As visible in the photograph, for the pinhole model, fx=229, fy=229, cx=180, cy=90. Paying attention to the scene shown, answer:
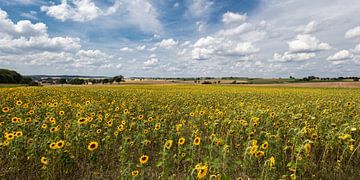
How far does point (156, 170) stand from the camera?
4375 mm

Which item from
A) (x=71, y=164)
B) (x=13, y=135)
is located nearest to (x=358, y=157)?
(x=71, y=164)

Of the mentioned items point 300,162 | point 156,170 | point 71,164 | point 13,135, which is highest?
point 13,135

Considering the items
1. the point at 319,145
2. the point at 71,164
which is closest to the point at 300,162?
the point at 319,145

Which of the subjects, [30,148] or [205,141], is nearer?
[30,148]

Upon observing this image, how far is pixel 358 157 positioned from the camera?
4836 millimetres

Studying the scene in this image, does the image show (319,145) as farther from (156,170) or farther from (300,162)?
(156,170)

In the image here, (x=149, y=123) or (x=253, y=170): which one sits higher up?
(x=149, y=123)

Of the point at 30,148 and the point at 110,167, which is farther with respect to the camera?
the point at 110,167

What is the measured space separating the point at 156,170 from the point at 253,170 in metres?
1.83

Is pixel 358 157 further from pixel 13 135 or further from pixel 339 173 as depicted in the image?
pixel 13 135

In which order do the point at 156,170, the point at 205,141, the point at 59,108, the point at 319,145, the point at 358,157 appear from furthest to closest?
the point at 59,108 → the point at 205,141 → the point at 319,145 → the point at 358,157 → the point at 156,170

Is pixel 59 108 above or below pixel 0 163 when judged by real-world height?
above

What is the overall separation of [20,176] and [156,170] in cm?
235

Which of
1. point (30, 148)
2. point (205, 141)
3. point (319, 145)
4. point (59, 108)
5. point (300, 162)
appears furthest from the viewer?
point (59, 108)
